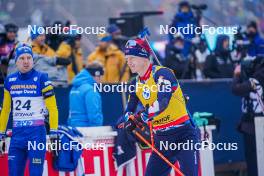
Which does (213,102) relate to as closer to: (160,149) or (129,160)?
(129,160)

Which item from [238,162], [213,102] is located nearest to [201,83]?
[213,102]

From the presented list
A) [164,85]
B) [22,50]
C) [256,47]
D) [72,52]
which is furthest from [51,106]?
[256,47]

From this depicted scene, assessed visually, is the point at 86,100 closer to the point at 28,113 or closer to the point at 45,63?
the point at 45,63

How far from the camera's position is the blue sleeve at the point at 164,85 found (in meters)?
9.20

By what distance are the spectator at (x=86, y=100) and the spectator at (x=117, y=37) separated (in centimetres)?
349

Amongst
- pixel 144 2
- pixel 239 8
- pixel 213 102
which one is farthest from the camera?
pixel 144 2

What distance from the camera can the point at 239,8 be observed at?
2211cm

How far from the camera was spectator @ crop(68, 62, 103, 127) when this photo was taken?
456 inches

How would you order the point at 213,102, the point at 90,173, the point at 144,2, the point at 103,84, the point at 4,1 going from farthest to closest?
1. the point at 144,2
2. the point at 4,1
3. the point at 213,102
4. the point at 103,84
5. the point at 90,173

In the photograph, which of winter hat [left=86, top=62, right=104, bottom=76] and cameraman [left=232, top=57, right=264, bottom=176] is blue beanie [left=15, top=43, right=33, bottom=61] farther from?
cameraman [left=232, top=57, right=264, bottom=176]

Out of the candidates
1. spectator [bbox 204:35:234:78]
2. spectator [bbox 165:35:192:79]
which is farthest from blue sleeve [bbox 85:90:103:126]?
spectator [bbox 204:35:234:78]

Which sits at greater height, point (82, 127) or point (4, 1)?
point (4, 1)

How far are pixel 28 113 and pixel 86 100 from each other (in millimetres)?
1871

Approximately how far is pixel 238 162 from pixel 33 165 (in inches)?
201
